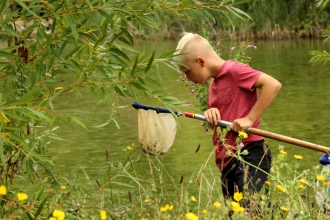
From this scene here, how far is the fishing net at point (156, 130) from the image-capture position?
4177mm

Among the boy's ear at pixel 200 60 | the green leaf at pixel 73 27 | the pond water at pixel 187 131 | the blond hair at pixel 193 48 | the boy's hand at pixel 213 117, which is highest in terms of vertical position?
the green leaf at pixel 73 27

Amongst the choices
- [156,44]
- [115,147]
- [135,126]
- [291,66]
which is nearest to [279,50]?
[291,66]

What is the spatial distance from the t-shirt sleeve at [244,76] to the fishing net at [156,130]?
399 mm

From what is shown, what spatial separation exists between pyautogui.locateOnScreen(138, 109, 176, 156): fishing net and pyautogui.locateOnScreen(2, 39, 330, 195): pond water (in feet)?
0.70

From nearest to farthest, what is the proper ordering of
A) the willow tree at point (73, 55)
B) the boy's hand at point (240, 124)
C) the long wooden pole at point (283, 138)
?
the willow tree at point (73, 55)
the long wooden pole at point (283, 138)
the boy's hand at point (240, 124)

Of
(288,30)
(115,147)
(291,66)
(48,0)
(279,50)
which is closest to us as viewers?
(48,0)

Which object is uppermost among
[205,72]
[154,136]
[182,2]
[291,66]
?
[182,2]

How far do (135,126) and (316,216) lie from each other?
6.11m

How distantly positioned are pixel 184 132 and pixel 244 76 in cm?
490

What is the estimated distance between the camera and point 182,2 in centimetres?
353

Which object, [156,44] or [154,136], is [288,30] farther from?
[154,136]

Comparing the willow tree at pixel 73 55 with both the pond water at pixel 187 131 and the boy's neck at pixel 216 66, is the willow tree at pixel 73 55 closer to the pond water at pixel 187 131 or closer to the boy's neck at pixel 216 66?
the boy's neck at pixel 216 66

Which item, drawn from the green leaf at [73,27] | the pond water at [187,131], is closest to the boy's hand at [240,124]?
the pond water at [187,131]

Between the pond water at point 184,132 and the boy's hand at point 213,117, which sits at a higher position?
the boy's hand at point 213,117
